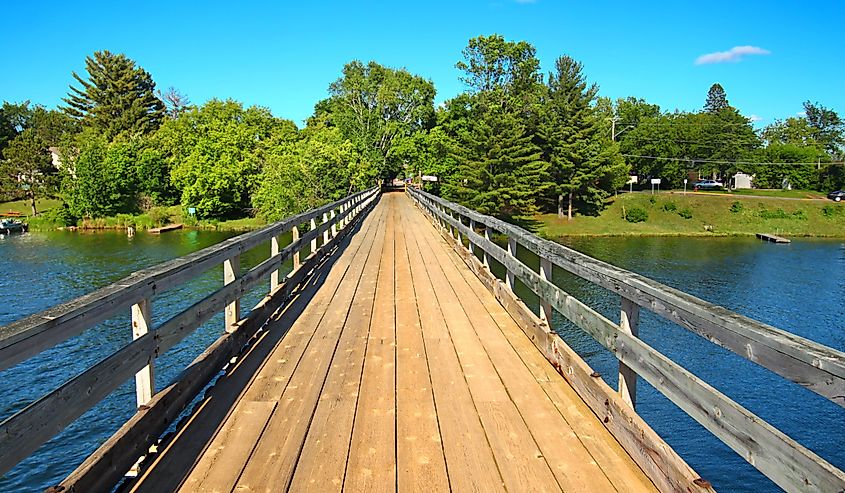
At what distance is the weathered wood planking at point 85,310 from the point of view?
2041 millimetres

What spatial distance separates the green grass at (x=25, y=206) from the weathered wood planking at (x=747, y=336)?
64948 mm

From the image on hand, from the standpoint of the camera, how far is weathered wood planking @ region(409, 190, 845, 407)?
1.70 meters

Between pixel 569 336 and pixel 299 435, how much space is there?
13332 millimetres

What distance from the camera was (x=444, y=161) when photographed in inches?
2028

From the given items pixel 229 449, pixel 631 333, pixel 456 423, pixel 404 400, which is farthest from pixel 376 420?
pixel 631 333

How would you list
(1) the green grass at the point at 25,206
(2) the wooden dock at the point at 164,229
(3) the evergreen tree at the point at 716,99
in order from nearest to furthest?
1. (2) the wooden dock at the point at 164,229
2. (1) the green grass at the point at 25,206
3. (3) the evergreen tree at the point at 716,99

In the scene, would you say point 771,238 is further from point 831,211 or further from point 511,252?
point 511,252

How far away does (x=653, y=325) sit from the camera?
1669cm

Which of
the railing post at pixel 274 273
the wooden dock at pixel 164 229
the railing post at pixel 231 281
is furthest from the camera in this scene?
the wooden dock at pixel 164 229

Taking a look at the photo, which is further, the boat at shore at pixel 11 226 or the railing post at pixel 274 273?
the boat at shore at pixel 11 226

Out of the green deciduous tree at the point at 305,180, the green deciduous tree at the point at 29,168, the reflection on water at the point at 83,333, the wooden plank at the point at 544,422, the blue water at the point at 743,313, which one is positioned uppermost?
the green deciduous tree at the point at 29,168

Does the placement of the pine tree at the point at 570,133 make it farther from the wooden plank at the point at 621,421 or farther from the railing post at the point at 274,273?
the wooden plank at the point at 621,421

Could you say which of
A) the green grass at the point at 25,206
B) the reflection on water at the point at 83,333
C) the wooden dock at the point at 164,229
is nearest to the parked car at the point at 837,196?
the reflection on water at the point at 83,333

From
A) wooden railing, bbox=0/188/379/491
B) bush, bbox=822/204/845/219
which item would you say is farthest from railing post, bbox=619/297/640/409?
bush, bbox=822/204/845/219
